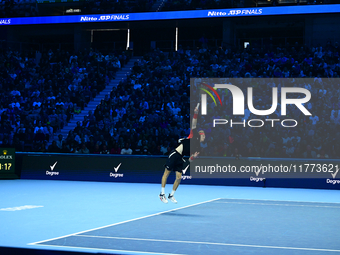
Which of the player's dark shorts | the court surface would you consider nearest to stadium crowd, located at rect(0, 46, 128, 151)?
the court surface

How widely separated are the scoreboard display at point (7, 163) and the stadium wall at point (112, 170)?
270 millimetres

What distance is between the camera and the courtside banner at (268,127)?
1847 cm

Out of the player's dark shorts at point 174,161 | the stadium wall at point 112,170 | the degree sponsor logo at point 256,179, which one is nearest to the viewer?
the player's dark shorts at point 174,161

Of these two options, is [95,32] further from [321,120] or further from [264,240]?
[264,240]

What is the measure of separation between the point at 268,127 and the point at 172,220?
11023 mm

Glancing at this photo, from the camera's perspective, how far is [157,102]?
24.0 metres

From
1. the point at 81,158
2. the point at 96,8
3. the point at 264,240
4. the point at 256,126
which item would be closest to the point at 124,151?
the point at 81,158

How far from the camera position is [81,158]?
20375mm

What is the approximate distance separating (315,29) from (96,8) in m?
14.1

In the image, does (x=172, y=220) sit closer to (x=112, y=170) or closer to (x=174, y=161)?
(x=174, y=161)
